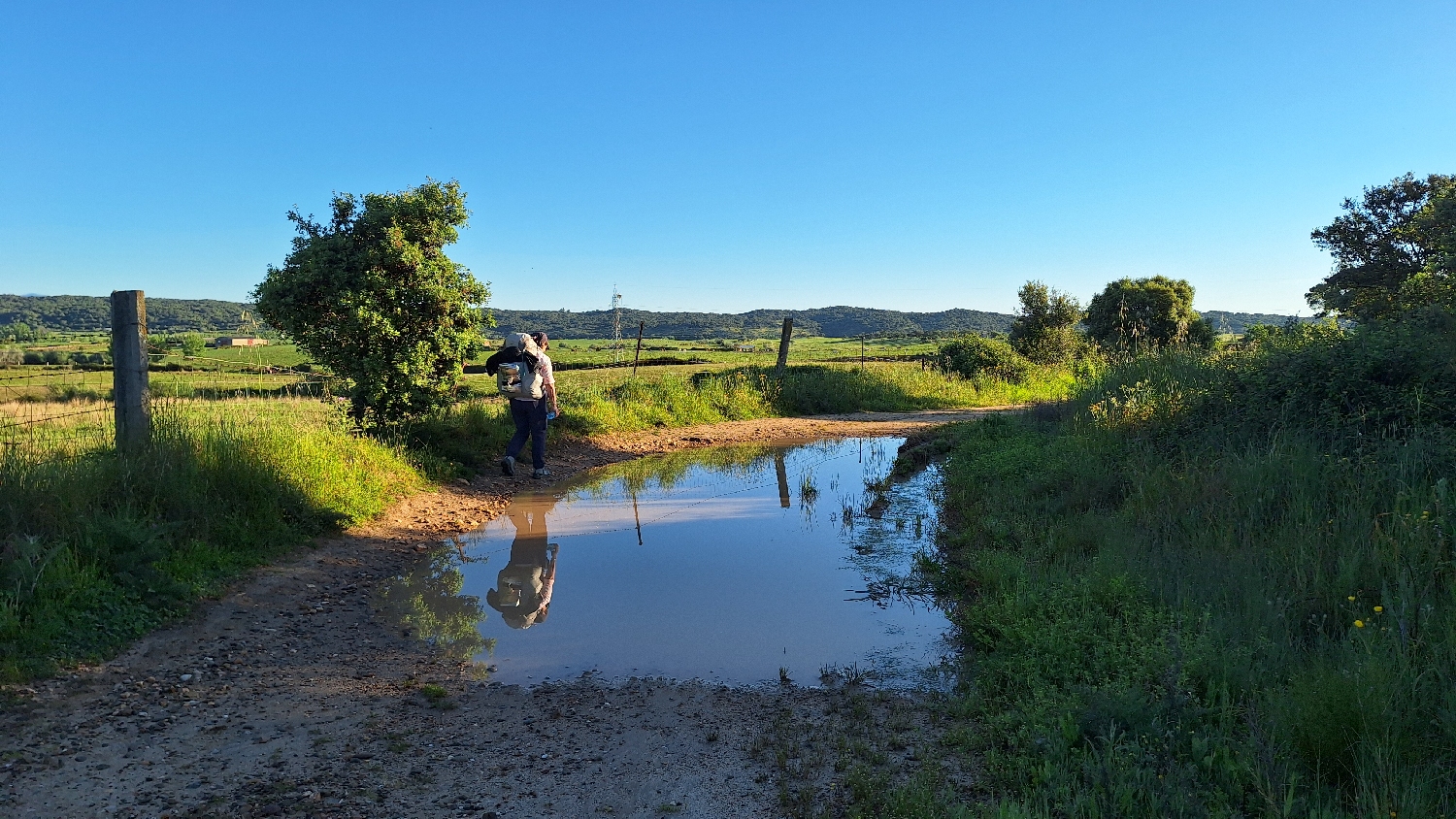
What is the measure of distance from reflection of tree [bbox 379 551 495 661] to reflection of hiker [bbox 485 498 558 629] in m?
0.23

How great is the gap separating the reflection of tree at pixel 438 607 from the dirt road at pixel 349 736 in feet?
0.64

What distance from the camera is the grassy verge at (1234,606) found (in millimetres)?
3381

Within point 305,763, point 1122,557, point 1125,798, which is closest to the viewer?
point 1125,798

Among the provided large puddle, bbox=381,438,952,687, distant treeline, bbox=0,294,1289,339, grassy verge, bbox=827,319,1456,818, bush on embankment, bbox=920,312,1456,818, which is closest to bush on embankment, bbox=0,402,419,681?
large puddle, bbox=381,438,952,687

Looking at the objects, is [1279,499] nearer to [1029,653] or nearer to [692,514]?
[1029,653]

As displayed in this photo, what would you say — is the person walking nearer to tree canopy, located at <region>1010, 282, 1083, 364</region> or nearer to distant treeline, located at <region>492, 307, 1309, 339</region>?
tree canopy, located at <region>1010, 282, 1083, 364</region>

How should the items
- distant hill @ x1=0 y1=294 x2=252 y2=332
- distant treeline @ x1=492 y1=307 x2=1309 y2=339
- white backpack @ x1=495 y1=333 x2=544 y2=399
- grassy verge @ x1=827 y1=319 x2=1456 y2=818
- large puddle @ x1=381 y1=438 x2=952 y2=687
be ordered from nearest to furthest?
grassy verge @ x1=827 y1=319 x2=1456 y2=818
large puddle @ x1=381 y1=438 x2=952 y2=687
white backpack @ x1=495 y1=333 x2=544 y2=399
distant hill @ x1=0 y1=294 x2=252 y2=332
distant treeline @ x1=492 y1=307 x2=1309 y2=339

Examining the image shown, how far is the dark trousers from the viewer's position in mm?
11828

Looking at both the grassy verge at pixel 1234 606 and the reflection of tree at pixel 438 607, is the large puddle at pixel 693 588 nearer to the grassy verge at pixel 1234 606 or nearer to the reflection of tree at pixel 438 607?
the reflection of tree at pixel 438 607

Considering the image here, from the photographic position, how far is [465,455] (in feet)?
39.0

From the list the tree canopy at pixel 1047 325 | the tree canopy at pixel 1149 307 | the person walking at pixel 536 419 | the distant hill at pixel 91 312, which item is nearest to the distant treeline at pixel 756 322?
the distant hill at pixel 91 312

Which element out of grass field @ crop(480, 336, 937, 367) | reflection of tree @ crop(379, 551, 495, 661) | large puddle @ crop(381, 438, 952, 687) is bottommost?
reflection of tree @ crop(379, 551, 495, 661)

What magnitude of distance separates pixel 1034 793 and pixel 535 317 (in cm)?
11161

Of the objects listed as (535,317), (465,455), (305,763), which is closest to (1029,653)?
(305,763)
